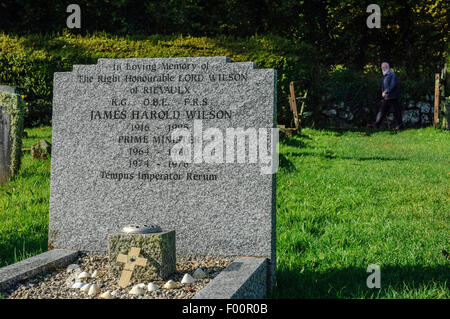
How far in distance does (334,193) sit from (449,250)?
7.14 ft

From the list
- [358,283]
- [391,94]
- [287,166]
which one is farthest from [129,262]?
[391,94]

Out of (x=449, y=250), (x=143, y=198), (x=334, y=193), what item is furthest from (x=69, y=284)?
(x=334, y=193)

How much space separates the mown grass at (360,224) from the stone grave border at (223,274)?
0.22m

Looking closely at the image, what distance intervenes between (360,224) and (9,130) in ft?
14.6

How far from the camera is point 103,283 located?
3338 mm

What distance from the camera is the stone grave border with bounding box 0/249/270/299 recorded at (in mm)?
2760

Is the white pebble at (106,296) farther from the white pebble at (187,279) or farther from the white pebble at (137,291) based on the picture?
the white pebble at (187,279)

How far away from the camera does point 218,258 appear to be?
3.71 metres

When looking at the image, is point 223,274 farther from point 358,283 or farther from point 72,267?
point 72,267

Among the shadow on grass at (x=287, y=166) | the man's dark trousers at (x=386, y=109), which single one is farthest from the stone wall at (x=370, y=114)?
the shadow on grass at (x=287, y=166)

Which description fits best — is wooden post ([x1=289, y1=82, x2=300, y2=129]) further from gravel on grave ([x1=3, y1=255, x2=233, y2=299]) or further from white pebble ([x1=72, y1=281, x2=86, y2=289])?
white pebble ([x1=72, y1=281, x2=86, y2=289])

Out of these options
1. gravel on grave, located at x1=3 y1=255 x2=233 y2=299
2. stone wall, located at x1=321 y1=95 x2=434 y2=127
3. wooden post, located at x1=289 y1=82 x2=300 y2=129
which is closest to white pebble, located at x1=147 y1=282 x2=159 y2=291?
gravel on grave, located at x1=3 y1=255 x2=233 y2=299

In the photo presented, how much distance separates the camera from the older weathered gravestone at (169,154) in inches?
142
